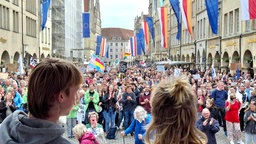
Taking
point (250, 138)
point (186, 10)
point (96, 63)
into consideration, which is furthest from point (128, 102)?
point (186, 10)

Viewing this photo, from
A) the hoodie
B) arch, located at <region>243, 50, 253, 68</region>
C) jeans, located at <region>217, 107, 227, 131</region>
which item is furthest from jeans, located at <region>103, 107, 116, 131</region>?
arch, located at <region>243, 50, 253, 68</region>

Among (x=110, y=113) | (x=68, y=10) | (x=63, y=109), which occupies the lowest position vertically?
(x=110, y=113)

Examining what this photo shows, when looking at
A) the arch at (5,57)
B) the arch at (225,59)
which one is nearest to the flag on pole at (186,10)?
the arch at (225,59)

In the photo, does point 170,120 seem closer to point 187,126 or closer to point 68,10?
point 187,126

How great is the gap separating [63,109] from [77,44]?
78176mm

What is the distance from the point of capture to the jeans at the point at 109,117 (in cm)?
1334

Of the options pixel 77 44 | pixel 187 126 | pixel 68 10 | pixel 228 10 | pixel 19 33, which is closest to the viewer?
pixel 187 126

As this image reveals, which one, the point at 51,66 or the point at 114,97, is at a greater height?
the point at 51,66

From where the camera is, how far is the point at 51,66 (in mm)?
1843

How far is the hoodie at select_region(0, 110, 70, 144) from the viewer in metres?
1.72

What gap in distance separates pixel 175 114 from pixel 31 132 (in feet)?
3.65

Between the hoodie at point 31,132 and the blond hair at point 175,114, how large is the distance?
964mm

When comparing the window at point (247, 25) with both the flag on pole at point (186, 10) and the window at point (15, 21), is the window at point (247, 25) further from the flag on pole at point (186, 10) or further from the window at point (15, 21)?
the window at point (15, 21)

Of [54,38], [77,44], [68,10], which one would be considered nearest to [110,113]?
[54,38]
